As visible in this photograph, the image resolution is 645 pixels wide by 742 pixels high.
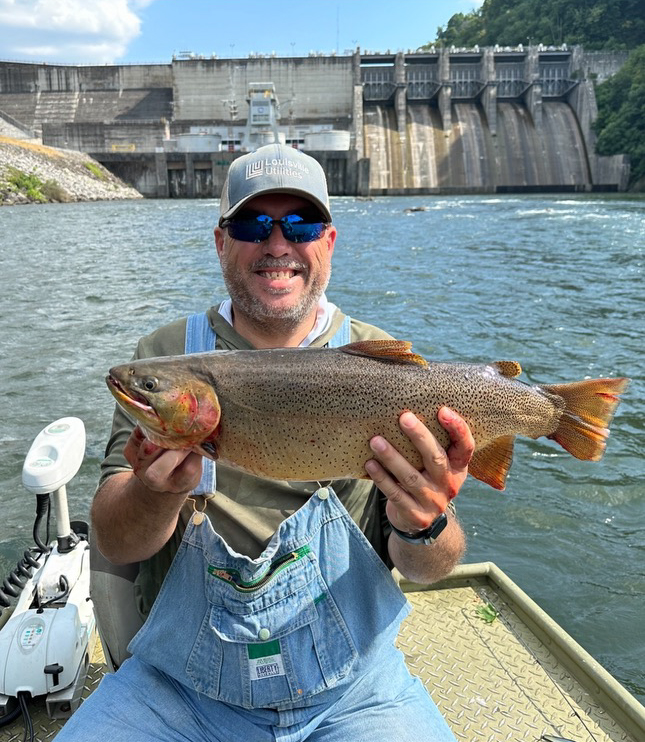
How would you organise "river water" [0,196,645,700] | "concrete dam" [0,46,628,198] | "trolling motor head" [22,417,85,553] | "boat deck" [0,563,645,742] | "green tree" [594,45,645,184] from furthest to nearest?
"concrete dam" [0,46,628,198] < "green tree" [594,45,645,184] < "river water" [0,196,645,700] < "trolling motor head" [22,417,85,553] < "boat deck" [0,563,645,742]

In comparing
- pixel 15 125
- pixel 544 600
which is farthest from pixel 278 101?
pixel 544 600

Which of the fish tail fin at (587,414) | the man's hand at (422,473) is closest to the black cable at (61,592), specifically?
the man's hand at (422,473)

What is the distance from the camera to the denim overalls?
7.84ft

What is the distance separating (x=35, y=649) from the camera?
316cm

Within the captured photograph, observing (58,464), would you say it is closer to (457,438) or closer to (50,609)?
(50,609)

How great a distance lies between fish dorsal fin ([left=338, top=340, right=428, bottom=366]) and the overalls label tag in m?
1.13

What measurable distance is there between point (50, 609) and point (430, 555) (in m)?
2.15

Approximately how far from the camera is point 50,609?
3428 mm

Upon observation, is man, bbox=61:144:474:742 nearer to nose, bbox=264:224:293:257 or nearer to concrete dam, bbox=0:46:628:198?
nose, bbox=264:224:293:257

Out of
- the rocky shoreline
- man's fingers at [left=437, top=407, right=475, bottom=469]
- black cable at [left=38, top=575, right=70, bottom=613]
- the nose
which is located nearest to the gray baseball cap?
the nose

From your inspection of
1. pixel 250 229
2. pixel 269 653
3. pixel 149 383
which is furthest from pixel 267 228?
pixel 269 653

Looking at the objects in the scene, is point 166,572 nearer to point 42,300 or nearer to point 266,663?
point 266,663

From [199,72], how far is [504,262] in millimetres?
70343

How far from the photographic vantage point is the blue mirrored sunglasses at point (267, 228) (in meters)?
2.82
